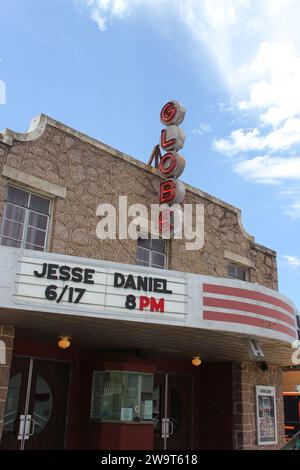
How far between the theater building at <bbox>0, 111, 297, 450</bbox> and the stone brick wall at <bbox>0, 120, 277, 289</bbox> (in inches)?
1.2

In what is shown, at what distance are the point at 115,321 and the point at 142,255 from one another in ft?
14.5

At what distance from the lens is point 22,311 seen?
29.4 feet

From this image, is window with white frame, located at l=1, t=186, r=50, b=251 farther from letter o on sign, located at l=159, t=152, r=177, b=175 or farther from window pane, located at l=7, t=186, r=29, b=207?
letter o on sign, located at l=159, t=152, r=177, b=175

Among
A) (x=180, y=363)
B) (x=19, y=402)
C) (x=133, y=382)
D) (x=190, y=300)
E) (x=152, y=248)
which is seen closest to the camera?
(x=190, y=300)

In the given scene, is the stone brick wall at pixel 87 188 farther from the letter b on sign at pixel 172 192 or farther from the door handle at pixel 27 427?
the door handle at pixel 27 427

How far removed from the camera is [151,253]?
14.1m

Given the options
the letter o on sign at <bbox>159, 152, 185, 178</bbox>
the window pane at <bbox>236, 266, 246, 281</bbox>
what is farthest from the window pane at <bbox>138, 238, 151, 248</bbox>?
the window pane at <bbox>236, 266, 246, 281</bbox>

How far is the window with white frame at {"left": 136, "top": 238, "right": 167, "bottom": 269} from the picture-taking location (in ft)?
45.4

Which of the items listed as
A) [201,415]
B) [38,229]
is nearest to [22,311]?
[38,229]

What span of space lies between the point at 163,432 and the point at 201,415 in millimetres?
1711

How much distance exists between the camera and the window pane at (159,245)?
46.8 feet

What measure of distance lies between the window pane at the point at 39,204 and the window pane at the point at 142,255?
2986 millimetres

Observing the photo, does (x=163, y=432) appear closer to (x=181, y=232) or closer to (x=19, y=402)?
(x=19, y=402)
